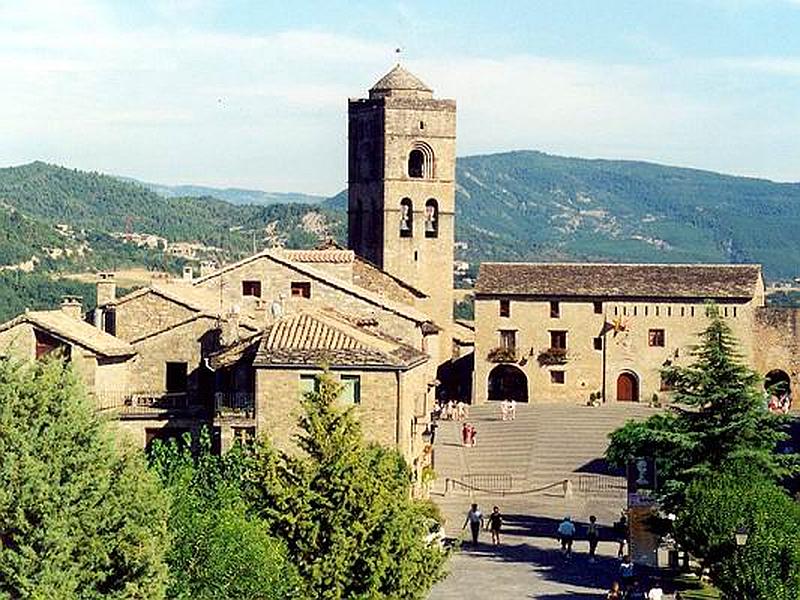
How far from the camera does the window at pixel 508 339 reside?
8019 cm

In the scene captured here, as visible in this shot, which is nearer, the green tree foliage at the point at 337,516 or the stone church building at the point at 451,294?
the green tree foliage at the point at 337,516

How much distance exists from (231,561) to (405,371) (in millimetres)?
15696

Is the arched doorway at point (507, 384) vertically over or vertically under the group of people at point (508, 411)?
over

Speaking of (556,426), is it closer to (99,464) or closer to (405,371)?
(405,371)

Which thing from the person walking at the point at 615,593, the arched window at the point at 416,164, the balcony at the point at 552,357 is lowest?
the person walking at the point at 615,593

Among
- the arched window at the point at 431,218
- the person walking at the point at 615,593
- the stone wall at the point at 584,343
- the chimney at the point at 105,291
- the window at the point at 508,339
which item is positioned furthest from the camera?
the arched window at the point at 431,218

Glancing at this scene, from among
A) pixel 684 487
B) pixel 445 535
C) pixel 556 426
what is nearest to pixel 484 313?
pixel 556 426

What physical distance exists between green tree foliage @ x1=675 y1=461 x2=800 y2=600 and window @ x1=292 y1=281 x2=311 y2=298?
2098 centimetres

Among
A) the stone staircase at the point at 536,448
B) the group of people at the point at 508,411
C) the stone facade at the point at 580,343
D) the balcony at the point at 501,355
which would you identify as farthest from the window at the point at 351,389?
the balcony at the point at 501,355

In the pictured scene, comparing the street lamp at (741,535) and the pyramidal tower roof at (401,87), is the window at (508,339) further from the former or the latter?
the street lamp at (741,535)

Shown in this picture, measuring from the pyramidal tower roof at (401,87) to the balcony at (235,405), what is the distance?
34850 mm

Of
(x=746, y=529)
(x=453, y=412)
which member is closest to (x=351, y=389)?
(x=746, y=529)

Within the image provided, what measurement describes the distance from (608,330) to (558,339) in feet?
7.46

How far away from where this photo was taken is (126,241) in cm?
19375
